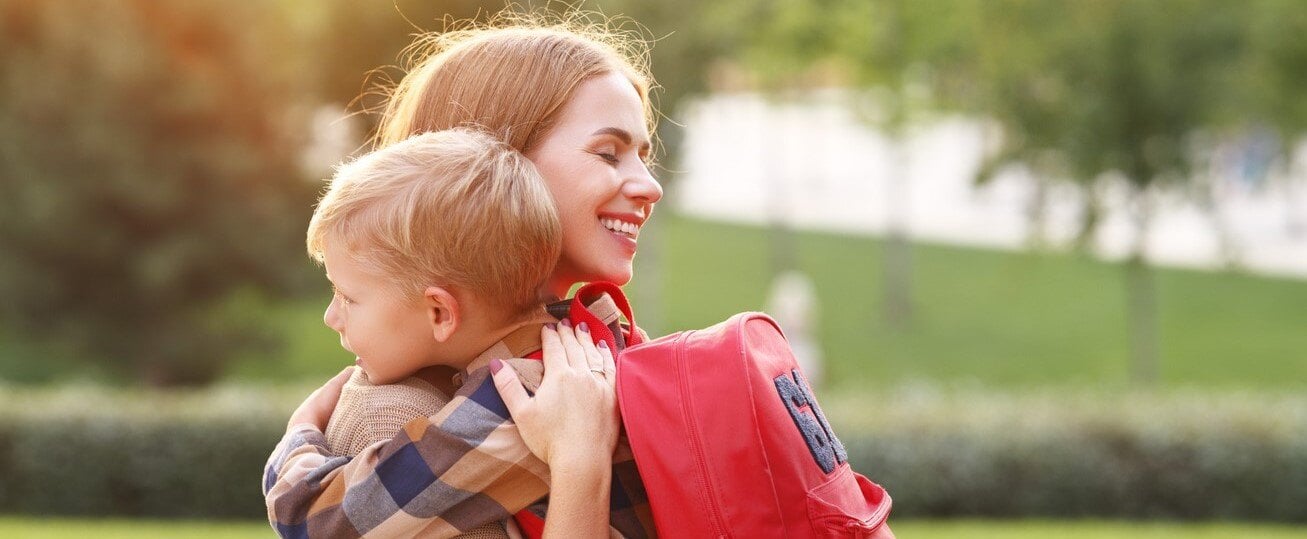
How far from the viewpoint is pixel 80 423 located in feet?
30.4

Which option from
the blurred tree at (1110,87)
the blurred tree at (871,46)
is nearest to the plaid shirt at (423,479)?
the blurred tree at (1110,87)

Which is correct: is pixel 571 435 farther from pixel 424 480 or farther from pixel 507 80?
pixel 507 80

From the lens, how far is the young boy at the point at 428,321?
1838 mm

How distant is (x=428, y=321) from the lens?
6.29ft

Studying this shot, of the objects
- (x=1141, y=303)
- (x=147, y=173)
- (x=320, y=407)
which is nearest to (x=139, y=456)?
(x=147, y=173)

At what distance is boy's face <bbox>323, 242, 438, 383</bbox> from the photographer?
1.91 meters

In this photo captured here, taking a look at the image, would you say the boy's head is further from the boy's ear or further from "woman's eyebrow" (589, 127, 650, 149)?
"woman's eyebrow" (589, 127, 650, 149)

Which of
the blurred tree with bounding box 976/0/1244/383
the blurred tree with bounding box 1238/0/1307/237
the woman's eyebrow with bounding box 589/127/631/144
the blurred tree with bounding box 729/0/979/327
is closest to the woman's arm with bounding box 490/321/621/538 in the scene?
the woman's eyebrow with bounding box 589/127/631/144

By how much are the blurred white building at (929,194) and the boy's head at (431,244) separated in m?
8.59

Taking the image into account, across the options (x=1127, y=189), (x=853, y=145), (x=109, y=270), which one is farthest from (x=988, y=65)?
(x=853, y=145)

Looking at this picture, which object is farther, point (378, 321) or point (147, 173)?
point (147, 173)

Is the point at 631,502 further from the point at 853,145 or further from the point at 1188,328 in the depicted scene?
the point at 853,145

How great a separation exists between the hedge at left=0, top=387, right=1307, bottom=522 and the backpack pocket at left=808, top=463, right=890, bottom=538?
21.0 ft

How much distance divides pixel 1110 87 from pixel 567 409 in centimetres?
1075
